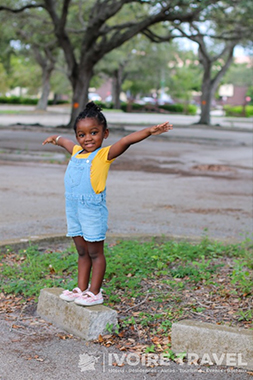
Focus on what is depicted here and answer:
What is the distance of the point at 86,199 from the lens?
414 centimetres

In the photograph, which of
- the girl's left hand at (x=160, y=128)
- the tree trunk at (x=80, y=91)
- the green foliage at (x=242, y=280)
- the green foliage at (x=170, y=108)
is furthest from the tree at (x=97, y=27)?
the green foliage at (x=170, y=108)

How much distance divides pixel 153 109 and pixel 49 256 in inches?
2326

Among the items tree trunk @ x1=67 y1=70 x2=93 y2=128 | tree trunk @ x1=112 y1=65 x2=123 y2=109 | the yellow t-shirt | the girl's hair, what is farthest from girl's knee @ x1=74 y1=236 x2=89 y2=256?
tree trunk @ x1=112 y1=65 x2=123 y2=109

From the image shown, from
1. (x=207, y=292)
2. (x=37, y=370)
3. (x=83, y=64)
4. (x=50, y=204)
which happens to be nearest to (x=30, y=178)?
(x=50, y=204)

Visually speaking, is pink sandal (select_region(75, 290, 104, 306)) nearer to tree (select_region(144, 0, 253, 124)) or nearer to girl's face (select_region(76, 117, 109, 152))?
girl's face (select_region(76, 117, 109, 152))

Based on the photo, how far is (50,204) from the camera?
9.18 meters

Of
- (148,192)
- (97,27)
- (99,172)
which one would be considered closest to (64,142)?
(99,172)

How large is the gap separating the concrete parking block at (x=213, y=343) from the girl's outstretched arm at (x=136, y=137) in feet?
4.08

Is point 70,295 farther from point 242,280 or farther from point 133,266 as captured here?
point 242,280

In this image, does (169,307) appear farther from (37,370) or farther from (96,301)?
(37,370)

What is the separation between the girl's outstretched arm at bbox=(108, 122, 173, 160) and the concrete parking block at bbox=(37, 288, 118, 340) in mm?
1092

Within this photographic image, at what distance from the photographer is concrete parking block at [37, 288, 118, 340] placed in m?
4.06

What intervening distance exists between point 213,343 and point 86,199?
4.28 feet

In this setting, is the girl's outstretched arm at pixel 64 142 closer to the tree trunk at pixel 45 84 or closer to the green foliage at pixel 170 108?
the tree trunk at pixel 45 84
